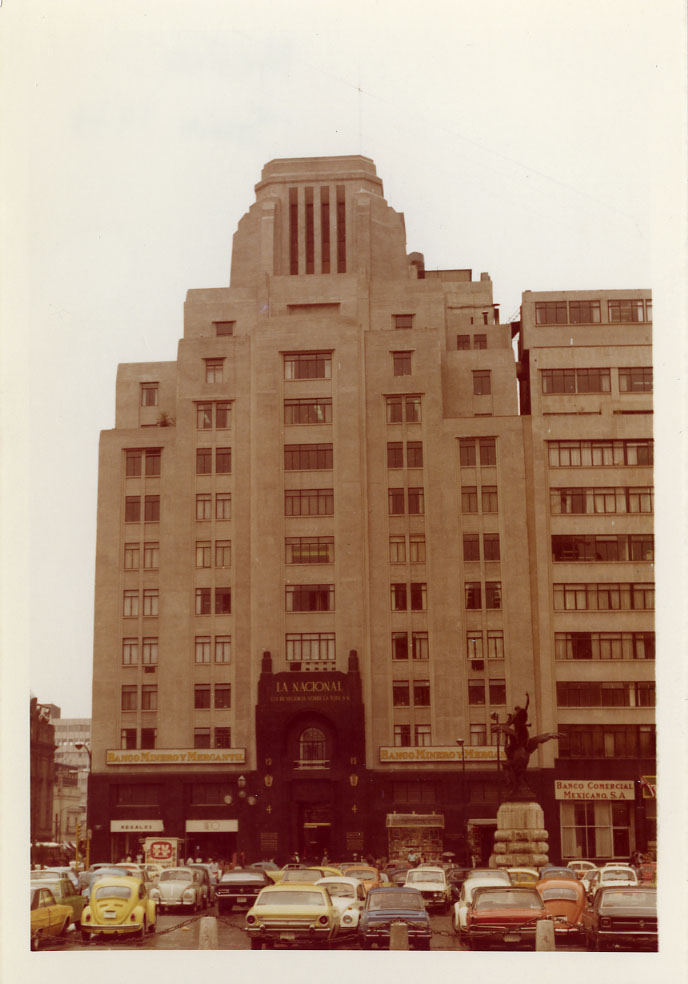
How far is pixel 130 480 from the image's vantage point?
225 feet

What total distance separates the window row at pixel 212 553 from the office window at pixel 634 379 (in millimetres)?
21619

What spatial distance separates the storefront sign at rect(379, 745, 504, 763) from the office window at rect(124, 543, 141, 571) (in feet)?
51.7

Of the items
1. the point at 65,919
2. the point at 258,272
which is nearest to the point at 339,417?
the point at 258,272

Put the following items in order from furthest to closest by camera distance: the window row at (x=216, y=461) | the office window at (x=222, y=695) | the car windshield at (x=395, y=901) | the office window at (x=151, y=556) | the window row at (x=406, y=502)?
the window row at (x=216, y=461), the office window at (x=222, y=695), the window row at (x=406, y=502), the office window at (x=151, y=556), the car windshield at (x=395, y=901)

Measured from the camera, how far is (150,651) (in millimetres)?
67000

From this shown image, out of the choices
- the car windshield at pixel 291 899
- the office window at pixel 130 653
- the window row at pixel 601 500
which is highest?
the window row at pixel 601 500

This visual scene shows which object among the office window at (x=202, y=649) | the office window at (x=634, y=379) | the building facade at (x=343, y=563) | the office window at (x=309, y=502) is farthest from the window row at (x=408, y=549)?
the office window at (x=634, y=379)

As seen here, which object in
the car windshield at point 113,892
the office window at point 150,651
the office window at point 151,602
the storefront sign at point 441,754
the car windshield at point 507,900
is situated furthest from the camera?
the office window at point 150,651

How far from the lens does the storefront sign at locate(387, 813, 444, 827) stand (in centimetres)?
6429

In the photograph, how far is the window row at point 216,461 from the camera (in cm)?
6819

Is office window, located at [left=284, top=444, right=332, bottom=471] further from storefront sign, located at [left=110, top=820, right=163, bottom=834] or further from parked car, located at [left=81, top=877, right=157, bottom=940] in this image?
parked car, located at [left=81, top=877, right=157, bottom=940]

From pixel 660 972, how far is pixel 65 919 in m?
14.2

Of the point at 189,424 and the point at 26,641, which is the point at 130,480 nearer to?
the point at 189,424

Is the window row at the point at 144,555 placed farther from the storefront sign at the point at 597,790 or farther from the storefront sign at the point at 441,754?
the storefront sign at the point at 597,790
